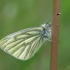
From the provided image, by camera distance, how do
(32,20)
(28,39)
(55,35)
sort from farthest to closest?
(32,20)
(28,39)
(55,35)

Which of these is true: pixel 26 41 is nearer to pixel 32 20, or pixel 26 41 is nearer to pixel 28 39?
pixel 28 39

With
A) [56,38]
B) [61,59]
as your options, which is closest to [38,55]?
[61,59]

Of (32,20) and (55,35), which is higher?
(55,35)

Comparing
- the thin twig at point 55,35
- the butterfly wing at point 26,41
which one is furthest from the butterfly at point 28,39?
the thin twig at point 55,35

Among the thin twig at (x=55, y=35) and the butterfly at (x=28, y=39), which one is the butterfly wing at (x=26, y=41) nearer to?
the butterfly at (x=28, y=39)

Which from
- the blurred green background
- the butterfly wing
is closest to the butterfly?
the butterfly wing

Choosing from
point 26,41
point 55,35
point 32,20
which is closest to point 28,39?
point 26,41

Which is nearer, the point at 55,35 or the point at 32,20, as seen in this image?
the point at 55,35
